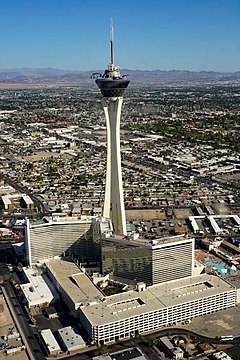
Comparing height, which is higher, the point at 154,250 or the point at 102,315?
the point at 154,250

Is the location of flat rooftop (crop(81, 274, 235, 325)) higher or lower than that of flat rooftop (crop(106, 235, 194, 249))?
lower

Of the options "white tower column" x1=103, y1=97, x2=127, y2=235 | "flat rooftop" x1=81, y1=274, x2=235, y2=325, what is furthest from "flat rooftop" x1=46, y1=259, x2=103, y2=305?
"white tower column" x1=103, y1=97, x2=127, y2=235

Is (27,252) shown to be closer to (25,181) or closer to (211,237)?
(211,237)

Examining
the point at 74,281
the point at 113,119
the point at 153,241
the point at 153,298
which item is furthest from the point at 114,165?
the point at 153,298

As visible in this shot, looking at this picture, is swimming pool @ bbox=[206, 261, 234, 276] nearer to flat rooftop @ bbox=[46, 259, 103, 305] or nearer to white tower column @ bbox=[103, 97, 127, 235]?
white tower column @ bbox=[103, 97, 127, 235]

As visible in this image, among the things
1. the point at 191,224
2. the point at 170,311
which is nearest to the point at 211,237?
the point at 191,224

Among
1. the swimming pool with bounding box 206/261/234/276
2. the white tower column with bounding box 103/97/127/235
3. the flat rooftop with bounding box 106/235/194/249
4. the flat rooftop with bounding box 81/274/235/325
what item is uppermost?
the white tower column with bounding box 103/97/127/235
